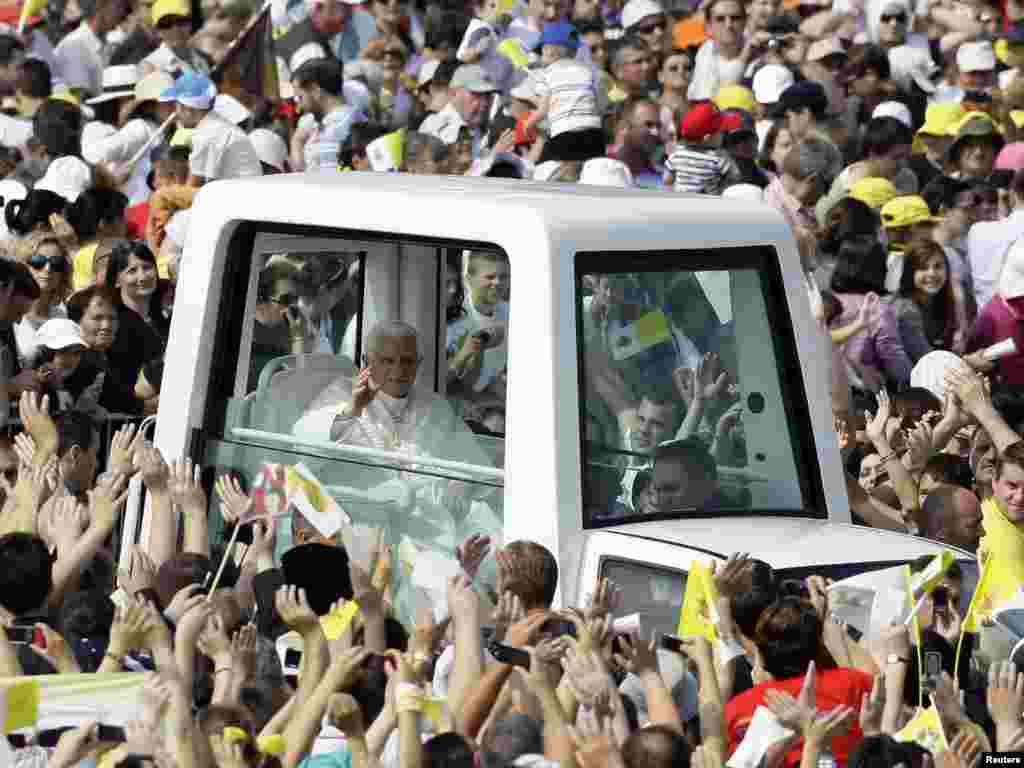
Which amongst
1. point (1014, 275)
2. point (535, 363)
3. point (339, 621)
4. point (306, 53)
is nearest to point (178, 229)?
point (1014, 275)

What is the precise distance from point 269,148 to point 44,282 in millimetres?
2750

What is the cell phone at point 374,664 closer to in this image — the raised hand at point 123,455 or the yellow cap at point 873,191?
the raised hand at point 123,455

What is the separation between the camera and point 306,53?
14.9m

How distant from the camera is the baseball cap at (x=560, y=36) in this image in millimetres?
14539

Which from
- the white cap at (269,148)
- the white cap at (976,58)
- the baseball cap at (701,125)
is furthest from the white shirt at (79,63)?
the white cap at (976,58)

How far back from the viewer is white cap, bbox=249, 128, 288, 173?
12.2 m

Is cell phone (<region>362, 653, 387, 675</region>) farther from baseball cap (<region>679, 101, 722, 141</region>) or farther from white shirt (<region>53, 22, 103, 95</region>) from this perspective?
white shirt (<region>53, 22, 103, 95</region>)

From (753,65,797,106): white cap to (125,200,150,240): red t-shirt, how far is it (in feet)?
14.5

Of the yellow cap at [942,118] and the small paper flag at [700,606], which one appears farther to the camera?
the yellow cap at [942,118]

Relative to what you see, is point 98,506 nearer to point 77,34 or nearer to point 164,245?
point 164,245

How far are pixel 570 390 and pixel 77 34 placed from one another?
10.1 m

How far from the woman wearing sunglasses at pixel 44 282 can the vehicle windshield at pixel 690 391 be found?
373 centimetres

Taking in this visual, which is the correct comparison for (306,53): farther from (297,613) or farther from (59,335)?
(297,613)

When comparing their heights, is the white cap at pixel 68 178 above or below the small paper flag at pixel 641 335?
above
